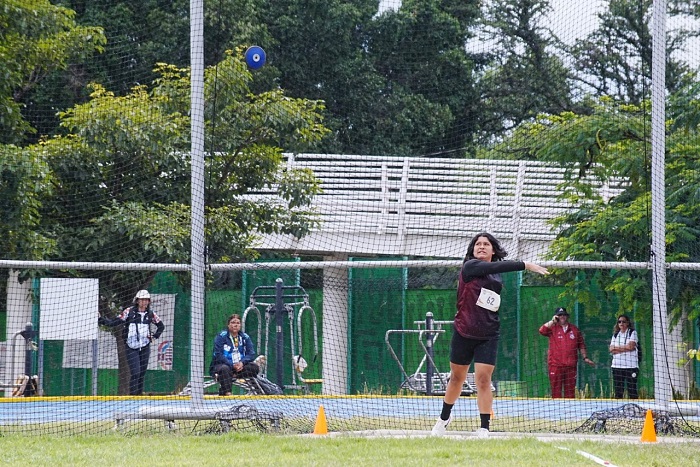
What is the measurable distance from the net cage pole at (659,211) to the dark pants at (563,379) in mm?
5518

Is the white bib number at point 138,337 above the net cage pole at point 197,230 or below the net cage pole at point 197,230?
below

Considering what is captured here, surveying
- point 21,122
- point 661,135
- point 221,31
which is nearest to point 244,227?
point 221,31

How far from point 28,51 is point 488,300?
305 inches

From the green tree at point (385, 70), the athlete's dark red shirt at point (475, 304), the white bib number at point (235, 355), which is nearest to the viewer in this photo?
the athlete's dark red shirt at point (475, 304)

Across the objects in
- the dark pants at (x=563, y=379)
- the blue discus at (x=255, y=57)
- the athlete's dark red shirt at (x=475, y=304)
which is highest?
the blue discus at (x=255, y=57)

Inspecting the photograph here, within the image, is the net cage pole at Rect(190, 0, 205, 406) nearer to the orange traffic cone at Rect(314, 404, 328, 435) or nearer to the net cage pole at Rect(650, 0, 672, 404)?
the orange traffic cone at Rect(314, 404, 328, 435)

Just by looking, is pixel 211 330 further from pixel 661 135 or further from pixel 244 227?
pixel 661 135

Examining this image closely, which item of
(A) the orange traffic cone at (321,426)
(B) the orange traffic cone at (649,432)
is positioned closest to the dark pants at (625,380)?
(B) the orange traffic cone at (649,432)

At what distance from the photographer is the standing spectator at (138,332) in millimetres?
13492

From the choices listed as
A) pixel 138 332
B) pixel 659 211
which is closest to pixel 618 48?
pixel 659 211

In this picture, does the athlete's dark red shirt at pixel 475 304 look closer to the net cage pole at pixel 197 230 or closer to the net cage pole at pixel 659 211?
the net cage pole at pixel 659 211

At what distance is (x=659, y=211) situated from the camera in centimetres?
1033

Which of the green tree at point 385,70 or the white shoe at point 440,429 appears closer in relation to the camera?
the white shoe at point 440,429

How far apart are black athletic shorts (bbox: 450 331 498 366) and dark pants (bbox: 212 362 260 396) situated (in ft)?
16.0
